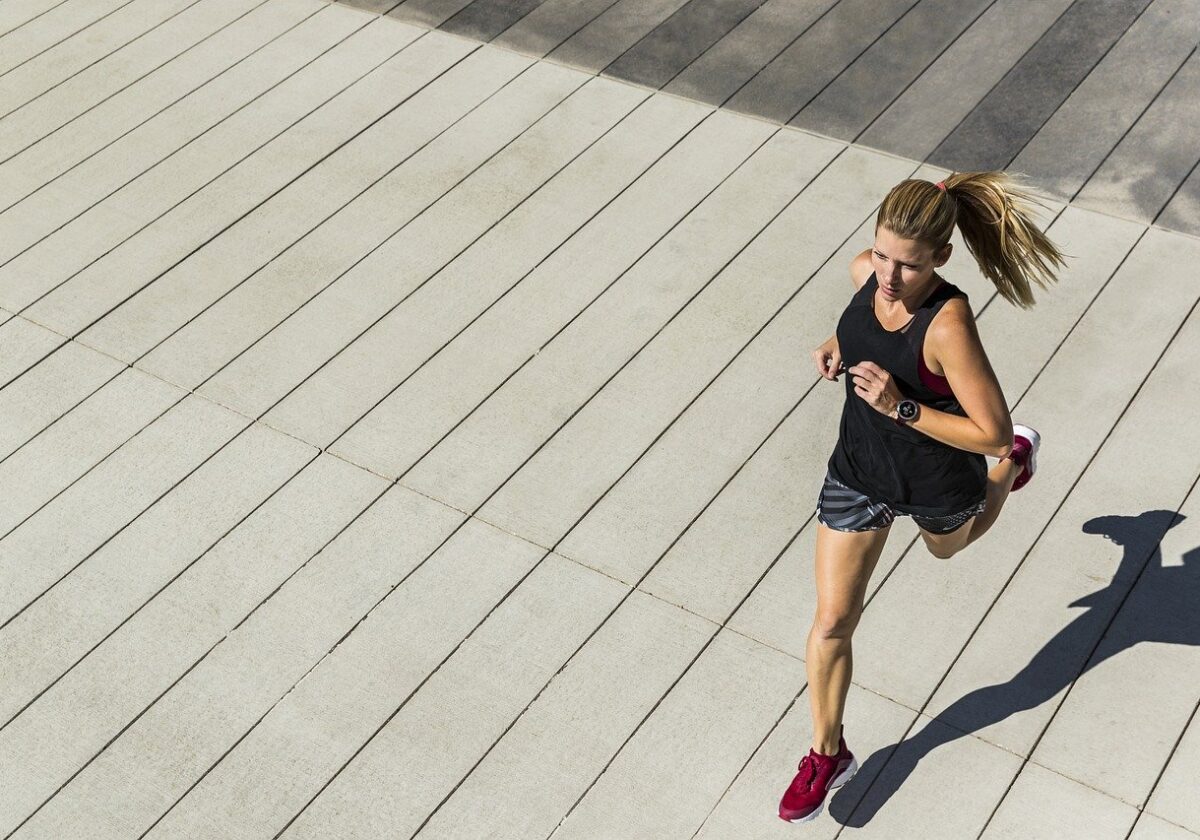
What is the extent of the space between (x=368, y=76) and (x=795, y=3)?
81.8 inches

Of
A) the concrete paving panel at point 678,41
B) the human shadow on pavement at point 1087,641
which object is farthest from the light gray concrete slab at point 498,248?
the human shadow on pavement at point 1087,641

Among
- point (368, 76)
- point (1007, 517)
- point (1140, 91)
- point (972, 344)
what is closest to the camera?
point (972, 344)

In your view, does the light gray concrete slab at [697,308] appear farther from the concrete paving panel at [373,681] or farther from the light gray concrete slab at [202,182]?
the light gray concrete slab at [202,182]

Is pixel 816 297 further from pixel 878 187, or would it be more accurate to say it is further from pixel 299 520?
pixel 299 520

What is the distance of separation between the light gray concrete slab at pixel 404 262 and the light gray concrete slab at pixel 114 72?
5.87ft

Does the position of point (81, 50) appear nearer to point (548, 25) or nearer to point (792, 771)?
point (548, 25)

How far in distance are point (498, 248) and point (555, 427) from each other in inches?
41.6

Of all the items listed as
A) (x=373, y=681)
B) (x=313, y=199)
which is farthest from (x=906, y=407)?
(x=313, y=199)

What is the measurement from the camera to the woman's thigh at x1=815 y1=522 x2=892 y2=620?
10.6 ft

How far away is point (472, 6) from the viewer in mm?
6926

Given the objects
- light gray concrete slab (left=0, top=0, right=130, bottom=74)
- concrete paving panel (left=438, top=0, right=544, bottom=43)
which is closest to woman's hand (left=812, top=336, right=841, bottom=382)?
concrete paving panel (left=438, top=0, right=544, bottom=43)

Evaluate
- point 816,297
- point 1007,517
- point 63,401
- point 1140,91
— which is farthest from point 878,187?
point 63,401

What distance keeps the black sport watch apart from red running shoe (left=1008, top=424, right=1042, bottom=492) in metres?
0.89

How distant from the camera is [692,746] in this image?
362 cm
